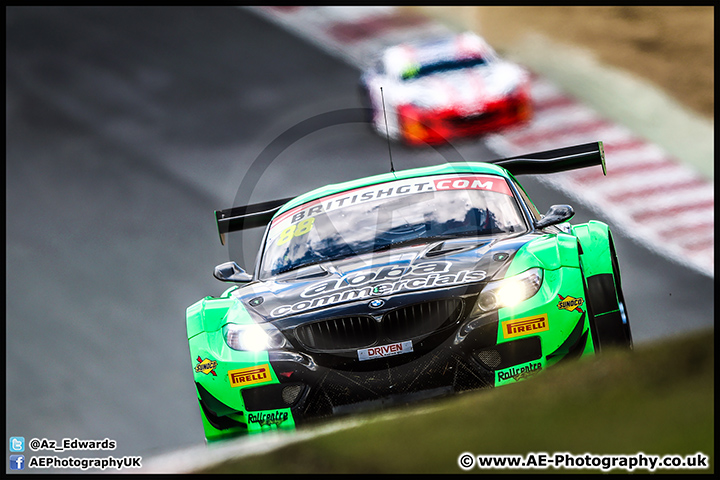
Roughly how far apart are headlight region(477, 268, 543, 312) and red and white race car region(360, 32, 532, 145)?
831 centimetres

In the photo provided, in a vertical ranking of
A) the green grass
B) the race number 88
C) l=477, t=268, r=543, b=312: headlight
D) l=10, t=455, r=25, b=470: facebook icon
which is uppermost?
the race number 88

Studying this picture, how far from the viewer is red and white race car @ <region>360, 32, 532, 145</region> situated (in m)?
13.4

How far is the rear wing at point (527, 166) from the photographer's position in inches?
297

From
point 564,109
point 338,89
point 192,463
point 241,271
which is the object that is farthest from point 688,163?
point 192,463

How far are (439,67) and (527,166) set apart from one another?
23.2 feet

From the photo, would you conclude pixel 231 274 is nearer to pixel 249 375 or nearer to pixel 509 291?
pixel 249 375

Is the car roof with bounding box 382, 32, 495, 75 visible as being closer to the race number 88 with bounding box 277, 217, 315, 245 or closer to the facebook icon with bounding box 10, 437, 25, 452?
the race number 88 with bounding box 277, 217, 315, 245

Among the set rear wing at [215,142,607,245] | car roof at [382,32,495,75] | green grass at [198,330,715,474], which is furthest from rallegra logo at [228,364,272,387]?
car roof at [382,32,495,75]

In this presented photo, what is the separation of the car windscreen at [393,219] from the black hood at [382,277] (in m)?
0.27

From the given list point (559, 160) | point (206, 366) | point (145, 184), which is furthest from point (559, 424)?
point (145, 184)

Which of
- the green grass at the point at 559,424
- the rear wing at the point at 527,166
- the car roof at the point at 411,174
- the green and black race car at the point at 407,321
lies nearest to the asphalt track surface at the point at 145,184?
the rear wing at the point at 527,166

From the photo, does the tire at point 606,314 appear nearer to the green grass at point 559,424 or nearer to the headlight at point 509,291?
the headlight at point 509,291

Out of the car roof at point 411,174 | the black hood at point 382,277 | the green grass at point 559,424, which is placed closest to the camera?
the green grass at point 559,424
